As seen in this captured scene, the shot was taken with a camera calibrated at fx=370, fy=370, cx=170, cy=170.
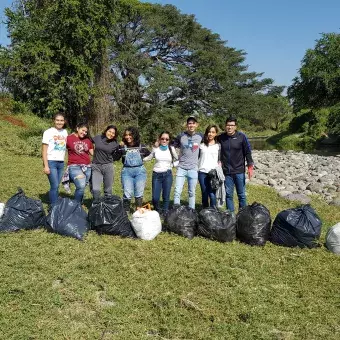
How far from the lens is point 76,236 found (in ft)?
15.1

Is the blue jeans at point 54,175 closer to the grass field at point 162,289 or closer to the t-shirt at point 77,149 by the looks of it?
the t-shirt at point 77,149

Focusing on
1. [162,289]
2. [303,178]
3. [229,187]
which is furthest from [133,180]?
[303,178]

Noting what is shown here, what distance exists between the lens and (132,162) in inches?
209

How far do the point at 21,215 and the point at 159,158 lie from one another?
2.03m

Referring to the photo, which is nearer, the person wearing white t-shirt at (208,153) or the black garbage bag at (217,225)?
the black garbage bag at (217,225)

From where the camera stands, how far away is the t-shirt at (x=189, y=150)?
5.37 meters

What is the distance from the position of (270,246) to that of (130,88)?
16929mm

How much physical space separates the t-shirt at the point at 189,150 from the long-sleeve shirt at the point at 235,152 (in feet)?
1.26

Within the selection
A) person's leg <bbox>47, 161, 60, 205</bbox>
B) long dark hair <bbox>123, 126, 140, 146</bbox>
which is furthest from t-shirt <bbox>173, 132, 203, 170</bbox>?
person's leg <bbox>47, 161, 60, 205</bbox>

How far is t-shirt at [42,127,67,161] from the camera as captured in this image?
5.37 metres

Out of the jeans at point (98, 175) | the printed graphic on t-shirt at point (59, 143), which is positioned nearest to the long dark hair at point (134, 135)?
the jeans at point (98, 175)

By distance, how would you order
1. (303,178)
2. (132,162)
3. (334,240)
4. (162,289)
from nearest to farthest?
(162,289) → (334,240) → (132,162) → (303,178)

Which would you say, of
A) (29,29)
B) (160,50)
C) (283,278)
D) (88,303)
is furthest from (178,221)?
(160,50)

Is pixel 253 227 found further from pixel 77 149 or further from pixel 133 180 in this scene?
pixel 77 149
